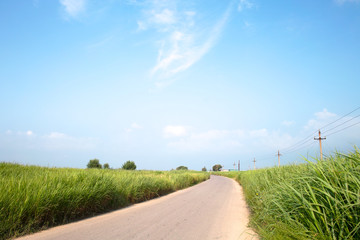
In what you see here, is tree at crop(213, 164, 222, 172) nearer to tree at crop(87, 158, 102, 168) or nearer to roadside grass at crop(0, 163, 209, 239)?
tree at crop(87, 158, 102, 168)

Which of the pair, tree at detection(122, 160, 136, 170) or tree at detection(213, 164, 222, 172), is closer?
tree at detection(122, 160, 136, 170)

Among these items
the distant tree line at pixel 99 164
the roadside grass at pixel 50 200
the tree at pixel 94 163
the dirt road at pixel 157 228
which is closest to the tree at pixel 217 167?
the distant tree line at pixel 99 164

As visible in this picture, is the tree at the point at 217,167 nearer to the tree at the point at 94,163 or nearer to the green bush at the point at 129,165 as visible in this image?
the green bush at the point at 129,165

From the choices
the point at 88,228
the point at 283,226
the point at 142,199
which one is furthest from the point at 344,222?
the point at 142,199

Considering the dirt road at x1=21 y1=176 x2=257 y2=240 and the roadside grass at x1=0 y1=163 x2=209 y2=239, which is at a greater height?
the roadside grass at x1=0 y1=163 x2=209 y2=239

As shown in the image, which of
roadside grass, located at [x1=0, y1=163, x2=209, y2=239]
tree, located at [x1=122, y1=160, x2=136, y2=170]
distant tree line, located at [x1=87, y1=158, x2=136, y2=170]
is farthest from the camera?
tree, located at [x1=122, y1=160, x2=136, y2=170]

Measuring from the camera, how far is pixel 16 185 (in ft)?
17.5

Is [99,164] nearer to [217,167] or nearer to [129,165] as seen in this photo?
[129,165]

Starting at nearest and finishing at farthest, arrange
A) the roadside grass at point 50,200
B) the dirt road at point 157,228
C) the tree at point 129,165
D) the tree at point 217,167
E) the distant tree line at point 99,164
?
the roadside grass at point 50,200, the dirt road at point 157,228, the distant tree line at point 99,164, the tree at point 129,165, the tree at point 217,167

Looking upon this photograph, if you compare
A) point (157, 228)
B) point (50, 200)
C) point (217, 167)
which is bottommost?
point (157, 228)

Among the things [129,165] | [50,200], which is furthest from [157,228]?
[129,165]

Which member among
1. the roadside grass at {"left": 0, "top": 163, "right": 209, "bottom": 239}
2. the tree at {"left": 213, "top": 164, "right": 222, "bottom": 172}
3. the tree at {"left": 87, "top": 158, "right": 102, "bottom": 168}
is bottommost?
the roadside grass at {"left": 0, "top": 163, "right": 209, "bottom": 239}

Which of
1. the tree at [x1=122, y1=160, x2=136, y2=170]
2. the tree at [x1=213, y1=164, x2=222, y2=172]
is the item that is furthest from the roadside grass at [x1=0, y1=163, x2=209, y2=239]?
the tree at [x1=213, y1=164, x2=222, y2=172]

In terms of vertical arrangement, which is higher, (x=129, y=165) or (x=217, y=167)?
(x=217, y=167)
